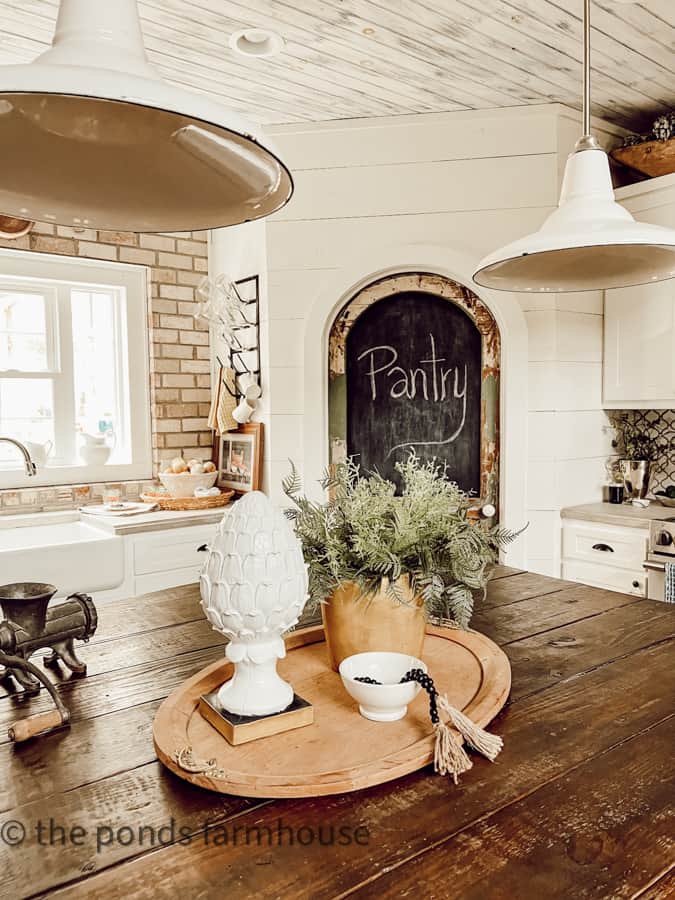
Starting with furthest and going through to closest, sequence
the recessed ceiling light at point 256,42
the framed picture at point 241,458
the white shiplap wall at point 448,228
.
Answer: the framed picture at point 241,458 < the white shiplap wall at point 448,228 < the recessed ceiling light at point 256,42

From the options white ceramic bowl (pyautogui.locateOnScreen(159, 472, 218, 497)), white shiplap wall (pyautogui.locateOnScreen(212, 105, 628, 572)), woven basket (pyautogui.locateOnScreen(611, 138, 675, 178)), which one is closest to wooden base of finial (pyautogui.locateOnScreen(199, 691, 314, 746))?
white shiplap wall (pyautogui.locateOnScreen(212, 105, 628, 572))

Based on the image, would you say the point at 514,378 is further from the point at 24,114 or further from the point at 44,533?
the point at 24,114

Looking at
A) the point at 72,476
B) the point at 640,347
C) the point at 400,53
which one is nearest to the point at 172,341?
the point at 72,476

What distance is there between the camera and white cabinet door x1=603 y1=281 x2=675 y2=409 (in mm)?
3027

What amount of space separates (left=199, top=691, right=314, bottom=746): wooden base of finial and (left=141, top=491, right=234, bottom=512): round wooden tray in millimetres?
2349

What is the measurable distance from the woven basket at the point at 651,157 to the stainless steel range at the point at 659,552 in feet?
5.11

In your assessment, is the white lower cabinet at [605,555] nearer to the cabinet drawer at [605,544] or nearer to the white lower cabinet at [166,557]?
the cabinet drawer at [605,544]

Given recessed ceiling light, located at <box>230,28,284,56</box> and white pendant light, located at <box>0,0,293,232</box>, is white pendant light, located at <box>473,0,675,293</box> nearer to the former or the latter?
white pendant light, located at <box>0,0,293,232</box>

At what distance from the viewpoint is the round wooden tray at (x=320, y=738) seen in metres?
0.91

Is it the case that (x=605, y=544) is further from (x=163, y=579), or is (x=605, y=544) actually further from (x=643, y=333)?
(x=163, y=579)

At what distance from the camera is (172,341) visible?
377 centimetres

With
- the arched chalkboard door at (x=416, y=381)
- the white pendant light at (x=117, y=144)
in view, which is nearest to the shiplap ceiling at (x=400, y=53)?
the arched chalkboard door at (x=416, y=381)

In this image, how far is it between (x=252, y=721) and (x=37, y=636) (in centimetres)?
45

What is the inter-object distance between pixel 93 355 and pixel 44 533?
1023 millimetres
